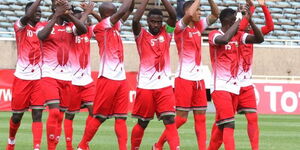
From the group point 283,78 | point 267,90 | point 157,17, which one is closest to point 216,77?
point 157,17

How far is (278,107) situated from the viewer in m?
25.9

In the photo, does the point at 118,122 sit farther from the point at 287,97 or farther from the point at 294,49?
the point at 294,49

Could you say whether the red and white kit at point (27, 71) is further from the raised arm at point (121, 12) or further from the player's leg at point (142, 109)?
the player's leg at point (142, 109)

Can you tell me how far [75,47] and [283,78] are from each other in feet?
58.6

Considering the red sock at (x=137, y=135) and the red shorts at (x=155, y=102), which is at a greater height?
the red shorts at (x=155, y=102)

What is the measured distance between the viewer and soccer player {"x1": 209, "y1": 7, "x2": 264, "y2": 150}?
11.7m

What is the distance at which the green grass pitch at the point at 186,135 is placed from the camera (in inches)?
598

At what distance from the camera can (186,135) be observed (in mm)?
17609

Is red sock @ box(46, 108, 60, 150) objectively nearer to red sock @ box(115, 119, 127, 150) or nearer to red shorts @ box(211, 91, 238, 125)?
red sock @ box(115, 119, 127, 150)

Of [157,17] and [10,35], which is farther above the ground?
[157,17]

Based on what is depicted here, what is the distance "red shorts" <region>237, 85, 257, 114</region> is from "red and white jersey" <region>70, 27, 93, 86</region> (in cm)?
295

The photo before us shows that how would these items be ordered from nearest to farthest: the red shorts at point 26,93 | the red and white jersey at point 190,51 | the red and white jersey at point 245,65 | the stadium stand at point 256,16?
the red shorts at point 26,93 → the red and white jersey at point 245,65 → the red and white jersey at point 190,51 → the stadium stand at point 256,16

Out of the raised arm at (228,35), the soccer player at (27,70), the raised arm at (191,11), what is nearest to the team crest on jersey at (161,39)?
the raised arm at (191,11)

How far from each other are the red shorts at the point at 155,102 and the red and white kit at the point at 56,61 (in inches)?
53.2
